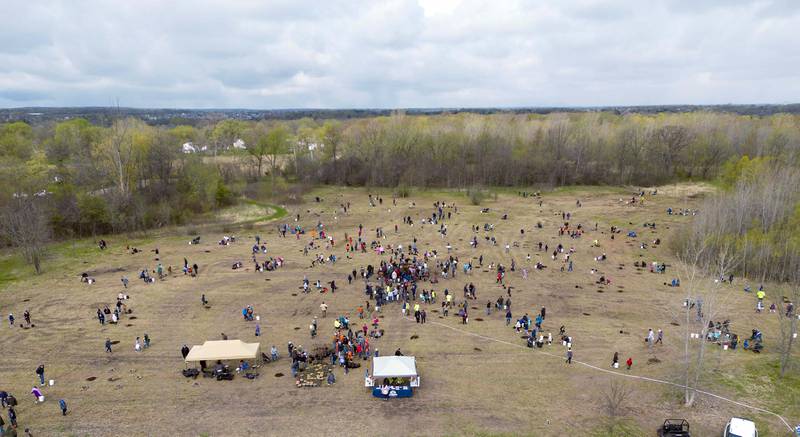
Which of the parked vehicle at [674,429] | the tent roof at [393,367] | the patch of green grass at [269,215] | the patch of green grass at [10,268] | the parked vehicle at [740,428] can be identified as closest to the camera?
the parked vehicle at [740,428]

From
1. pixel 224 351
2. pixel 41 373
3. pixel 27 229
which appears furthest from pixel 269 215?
pixel 41 373

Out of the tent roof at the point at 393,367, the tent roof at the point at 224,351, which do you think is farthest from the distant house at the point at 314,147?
the tent roof at the point at 393,367

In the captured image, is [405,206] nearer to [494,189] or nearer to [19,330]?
[494,189]

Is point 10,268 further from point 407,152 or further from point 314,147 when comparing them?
point 314,147

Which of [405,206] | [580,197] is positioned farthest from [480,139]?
[405,206]

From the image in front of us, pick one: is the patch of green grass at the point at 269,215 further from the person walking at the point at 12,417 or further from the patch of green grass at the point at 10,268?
the person walking at the point at 12,417

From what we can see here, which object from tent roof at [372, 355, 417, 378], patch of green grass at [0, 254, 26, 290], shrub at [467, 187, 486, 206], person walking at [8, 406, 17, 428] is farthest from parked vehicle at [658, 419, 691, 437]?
shrub at [467, 187, 486, 206]
